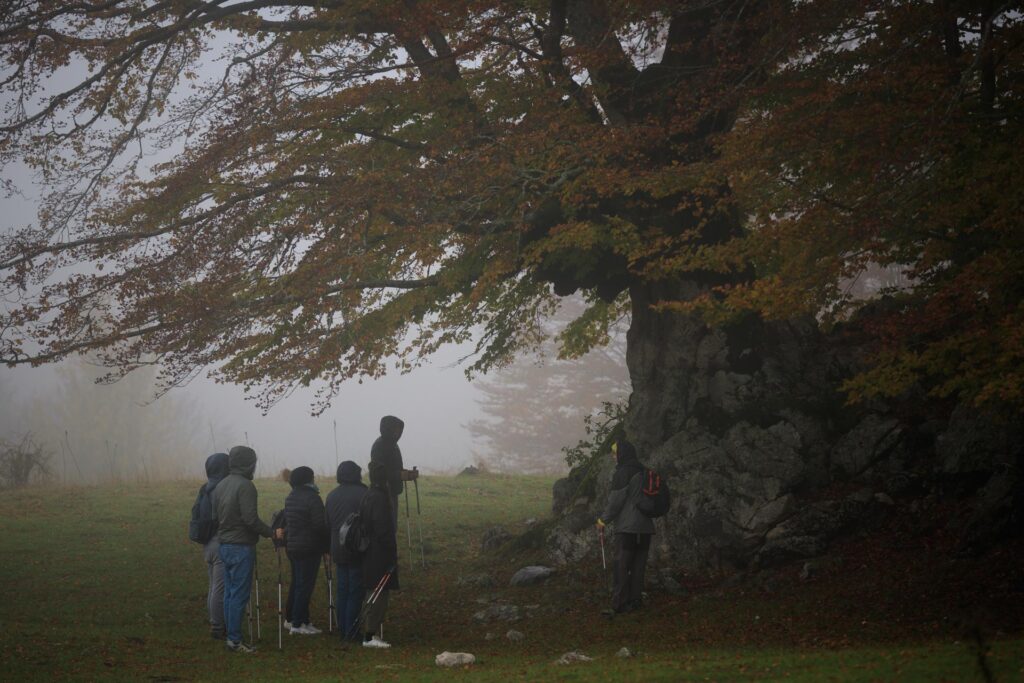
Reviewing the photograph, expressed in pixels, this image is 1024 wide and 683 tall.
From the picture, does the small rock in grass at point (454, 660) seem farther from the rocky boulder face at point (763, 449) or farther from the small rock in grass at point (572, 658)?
the rocky boulder face at point (763, 449)

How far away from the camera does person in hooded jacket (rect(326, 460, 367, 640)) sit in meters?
10.8

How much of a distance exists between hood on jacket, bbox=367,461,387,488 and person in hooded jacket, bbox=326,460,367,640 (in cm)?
15

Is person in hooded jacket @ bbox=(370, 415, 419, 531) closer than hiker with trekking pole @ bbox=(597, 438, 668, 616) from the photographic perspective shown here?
No

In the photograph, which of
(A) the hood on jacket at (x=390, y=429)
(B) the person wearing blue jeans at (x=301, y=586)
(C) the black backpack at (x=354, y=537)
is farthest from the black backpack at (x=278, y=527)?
(A) the hood on jacket at (x=390, y=429)

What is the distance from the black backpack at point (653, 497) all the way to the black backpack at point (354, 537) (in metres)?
3.61

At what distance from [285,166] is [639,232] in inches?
222

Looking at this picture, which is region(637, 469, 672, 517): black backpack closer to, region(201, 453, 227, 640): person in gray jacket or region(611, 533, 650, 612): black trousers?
region(611, 533, 650, 612): black trousers

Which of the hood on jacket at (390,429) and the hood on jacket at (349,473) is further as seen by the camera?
the hood on jacket at (390,429)

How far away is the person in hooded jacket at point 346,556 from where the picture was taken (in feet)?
35.4

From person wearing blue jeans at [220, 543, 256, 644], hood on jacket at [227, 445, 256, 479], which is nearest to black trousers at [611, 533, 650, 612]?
person wearing blue jeans at [220, 543, 256, 644]

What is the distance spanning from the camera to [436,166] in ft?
45.3

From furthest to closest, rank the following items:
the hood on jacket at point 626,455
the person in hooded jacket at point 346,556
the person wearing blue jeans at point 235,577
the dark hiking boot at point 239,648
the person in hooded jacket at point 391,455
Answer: the person in hooded jacket at point 391,455 < the hood on jacket at point 626,455 < the person in hooded jacket at point 346,556 < the person wearing blue jeans at point 235,577 < the dark hiking boot at point 239,648

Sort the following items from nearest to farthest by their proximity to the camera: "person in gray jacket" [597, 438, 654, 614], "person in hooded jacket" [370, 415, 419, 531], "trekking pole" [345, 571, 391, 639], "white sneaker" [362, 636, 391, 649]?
"white sneaker" [362, 636, 391, 649], "trekking pole" [345, 571, 391, 639], "person in gray jacket" [597, 438, 654, 614], "person in hooded jacket" [370, 415, 419, 531]

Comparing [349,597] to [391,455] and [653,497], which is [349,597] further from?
[653,497]
